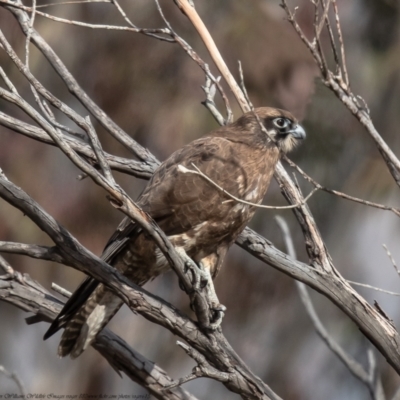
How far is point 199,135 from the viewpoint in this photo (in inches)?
219

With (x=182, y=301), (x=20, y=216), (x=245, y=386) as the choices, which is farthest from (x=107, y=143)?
(x=245, y=386)

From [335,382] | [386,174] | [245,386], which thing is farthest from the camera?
[335,382]

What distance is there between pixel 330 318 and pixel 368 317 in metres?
3.35

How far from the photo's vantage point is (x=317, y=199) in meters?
5.79

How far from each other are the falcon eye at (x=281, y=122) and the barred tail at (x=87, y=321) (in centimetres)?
107

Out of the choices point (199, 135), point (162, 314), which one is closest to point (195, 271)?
point (162, 314)

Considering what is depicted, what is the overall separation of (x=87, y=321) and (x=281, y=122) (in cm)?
A: 124

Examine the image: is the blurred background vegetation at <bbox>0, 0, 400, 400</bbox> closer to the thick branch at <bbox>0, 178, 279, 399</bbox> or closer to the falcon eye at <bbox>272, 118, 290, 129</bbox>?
the falcon eye at <bbox>272, 118, 290, 129</bbox>

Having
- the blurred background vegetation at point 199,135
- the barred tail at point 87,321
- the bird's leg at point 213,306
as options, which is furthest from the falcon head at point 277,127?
the blurred background vegetation at point 199,135

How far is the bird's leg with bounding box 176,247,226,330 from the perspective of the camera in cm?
266

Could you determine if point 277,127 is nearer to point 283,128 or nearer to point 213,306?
point 283,128

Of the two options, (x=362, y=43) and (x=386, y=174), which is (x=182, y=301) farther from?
(x=362, y=43)

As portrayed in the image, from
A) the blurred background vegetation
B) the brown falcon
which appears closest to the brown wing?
the brown falcon

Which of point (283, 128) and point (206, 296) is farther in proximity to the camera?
point (283, 128)
